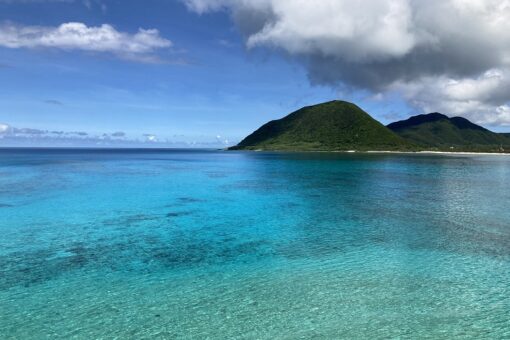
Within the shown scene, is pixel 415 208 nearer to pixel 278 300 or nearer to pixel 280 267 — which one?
pixel 280 267

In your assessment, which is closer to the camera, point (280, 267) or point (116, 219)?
point (280, 267)

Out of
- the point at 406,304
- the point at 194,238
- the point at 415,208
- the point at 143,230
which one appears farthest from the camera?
the point at 415,208

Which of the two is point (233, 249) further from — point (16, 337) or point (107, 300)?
point (16, 337)

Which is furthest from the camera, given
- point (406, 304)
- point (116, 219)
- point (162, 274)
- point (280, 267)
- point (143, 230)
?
point (116, 219)

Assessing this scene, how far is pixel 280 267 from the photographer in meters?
Result: 23.1

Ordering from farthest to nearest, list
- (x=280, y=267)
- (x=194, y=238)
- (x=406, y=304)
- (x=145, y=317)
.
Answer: (x=194, y=238) < (x=280, y=267) < (x=406, y=304) < (x=145, y=317)

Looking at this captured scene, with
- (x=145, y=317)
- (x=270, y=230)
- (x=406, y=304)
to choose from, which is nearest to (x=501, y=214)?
(x=270, y=230)

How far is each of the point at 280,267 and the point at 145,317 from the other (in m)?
9.36

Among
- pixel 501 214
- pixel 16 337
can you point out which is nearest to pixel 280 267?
pixel 16 337

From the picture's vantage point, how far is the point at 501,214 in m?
41.1

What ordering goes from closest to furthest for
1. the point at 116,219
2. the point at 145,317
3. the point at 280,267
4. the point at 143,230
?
the point at 145,317
the point at 280,267
the point at 143,230
the point at 116,219

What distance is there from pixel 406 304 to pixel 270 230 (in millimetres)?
17080

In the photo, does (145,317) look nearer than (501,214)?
Yes

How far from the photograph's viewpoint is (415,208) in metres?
45.5
